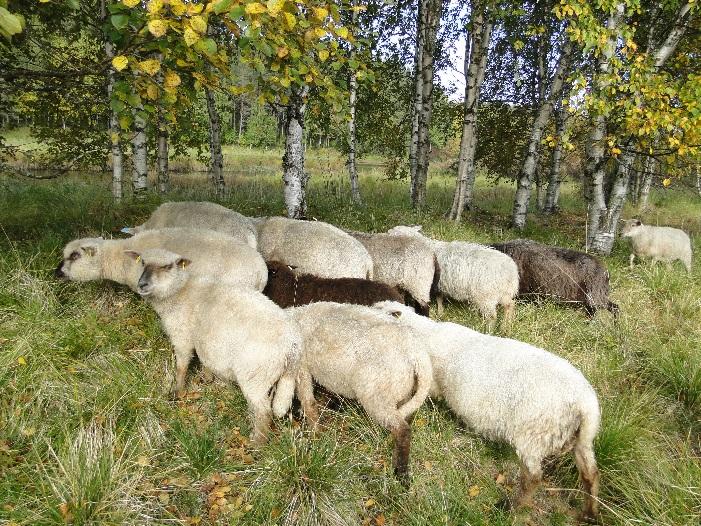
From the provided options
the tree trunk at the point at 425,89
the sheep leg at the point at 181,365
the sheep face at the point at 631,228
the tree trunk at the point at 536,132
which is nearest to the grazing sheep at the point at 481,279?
the sheep leg at the point at 181,365

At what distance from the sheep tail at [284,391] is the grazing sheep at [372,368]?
0.80 ft

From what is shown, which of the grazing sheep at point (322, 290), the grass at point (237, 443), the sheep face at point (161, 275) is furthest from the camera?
the grazing sheep at point (322, 290)

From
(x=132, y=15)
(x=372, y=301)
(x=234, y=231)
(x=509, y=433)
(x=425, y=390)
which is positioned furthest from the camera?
(x=234, y=231)

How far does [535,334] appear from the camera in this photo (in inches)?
202

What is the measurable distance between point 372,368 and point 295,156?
4.55m

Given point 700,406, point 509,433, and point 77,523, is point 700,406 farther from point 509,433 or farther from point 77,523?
point 77,523

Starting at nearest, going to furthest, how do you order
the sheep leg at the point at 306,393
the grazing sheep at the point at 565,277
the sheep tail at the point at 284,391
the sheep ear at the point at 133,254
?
the sheep tail at the point at 284,391
the sheep leg at the point at 306,393
the sheep ear at the point at 133,254
the grazing sheep at the point at 565,277

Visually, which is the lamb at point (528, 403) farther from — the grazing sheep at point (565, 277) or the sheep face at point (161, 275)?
the grazing sheep at point (565, 277)

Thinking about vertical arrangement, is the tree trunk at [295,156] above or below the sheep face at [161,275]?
above

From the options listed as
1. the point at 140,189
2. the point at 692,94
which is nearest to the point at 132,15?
the point at 140,189

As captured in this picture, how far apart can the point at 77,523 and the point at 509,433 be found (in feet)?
9.36

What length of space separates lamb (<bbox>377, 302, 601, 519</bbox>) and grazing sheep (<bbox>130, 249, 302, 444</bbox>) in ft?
4.60

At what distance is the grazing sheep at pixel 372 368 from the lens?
11.0 feet

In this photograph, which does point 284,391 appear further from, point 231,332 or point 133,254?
point 133,254
